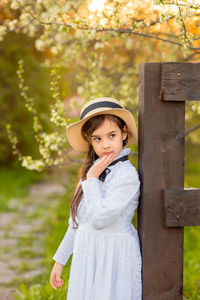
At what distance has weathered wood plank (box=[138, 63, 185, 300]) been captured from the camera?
7.16 feet

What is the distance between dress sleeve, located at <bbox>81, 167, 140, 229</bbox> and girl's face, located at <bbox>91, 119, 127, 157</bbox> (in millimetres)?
144

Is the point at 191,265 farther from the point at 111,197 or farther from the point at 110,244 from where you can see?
the point at 111,197

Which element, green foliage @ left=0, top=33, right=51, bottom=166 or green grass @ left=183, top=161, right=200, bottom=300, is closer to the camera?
green grass @ left=183, top=161, right=200, bottom=300

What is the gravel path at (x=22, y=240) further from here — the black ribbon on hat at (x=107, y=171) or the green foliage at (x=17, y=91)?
the green foliage at (x=17, y=91)

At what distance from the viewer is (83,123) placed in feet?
7.93

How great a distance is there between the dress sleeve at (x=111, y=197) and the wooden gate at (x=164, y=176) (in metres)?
0.06

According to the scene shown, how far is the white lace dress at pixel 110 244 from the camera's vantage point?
7.13 ft

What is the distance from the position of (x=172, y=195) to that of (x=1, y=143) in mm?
10216

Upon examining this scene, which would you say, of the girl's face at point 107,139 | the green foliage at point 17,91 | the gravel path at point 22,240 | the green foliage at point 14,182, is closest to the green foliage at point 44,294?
the gravel path at point 22,240

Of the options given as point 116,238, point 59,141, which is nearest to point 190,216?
point 116,238

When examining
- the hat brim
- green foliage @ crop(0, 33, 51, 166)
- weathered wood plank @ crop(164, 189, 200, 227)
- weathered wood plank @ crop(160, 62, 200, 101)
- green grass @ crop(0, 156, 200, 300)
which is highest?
green foliage @ crop(0, 33, 51, 166)

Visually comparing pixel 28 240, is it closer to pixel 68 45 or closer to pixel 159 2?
pixel 68 45

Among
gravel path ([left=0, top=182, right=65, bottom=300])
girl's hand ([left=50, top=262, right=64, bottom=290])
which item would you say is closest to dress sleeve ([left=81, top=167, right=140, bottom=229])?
girl's hand ([left=50, top=262, right=64, bottom=290])

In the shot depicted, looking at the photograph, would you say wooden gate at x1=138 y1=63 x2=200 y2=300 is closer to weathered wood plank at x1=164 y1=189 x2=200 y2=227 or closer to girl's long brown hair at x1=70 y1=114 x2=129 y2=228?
weathered wood plank at x1=164 y1=189 x2=200 y2=227
